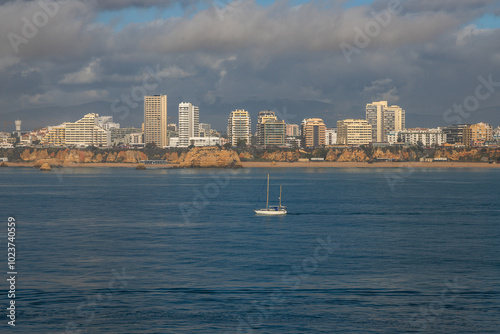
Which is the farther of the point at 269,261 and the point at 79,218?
the point at 79,218

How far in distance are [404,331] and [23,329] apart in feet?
53.1

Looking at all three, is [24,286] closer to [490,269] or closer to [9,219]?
[490,269]

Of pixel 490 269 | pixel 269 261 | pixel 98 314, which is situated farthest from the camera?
pixel 269 261

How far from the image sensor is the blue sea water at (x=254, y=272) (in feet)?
92.7

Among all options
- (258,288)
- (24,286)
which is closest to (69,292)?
(24,286)

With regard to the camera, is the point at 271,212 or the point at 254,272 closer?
the point at 254,272

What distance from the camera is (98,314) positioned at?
29.1m

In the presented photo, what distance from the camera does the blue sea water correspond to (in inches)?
1112

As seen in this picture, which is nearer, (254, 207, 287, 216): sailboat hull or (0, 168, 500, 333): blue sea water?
(0, 168, 500, 333): blue sea water

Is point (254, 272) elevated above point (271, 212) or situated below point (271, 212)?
below

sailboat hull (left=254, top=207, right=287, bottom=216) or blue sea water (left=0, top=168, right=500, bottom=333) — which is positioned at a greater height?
sailboat hull (left=254, top=207, right=287, bottom=216)

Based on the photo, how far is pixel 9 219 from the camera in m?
63.9

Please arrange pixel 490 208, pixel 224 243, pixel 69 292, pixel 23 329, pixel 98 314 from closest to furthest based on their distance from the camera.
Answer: pixel 23 329
pixel 98 314
pixel 69 292
pixel 224 243
pixel 490 208

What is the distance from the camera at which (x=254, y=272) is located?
37.6 m
